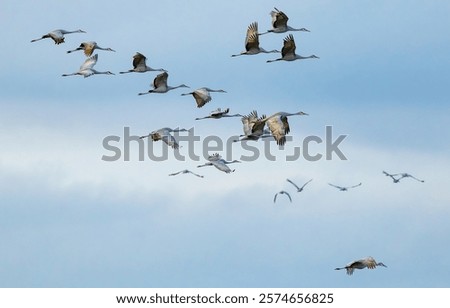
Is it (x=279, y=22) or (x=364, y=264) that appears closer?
(x=364, y=264)

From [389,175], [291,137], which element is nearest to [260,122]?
[291,137]

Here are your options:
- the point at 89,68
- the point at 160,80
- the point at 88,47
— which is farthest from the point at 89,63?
the point at 160,80

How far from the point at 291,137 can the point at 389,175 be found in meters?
12.1

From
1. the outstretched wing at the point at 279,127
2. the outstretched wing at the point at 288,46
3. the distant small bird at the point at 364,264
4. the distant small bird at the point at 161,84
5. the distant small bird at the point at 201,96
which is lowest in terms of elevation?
the distant small bird at the point at 364,264

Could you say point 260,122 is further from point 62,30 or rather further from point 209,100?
point 62,30

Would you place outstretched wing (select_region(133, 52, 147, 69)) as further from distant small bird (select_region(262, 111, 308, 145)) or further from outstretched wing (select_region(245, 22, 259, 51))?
distant small bird (select_region(262, 111, 308, 145))

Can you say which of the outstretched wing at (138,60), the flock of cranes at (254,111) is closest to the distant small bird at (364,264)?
the flock of cranes at (254,111)

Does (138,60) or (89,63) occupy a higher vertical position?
(89,63)

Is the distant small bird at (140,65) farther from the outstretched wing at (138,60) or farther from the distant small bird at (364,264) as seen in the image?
the distant small bird at (364,264)

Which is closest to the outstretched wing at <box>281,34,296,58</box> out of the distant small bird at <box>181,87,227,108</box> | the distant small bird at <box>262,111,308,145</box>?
the distant small bird at <box>181,87,227,108</box>

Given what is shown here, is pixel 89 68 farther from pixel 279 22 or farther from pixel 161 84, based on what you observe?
pixel 279 22

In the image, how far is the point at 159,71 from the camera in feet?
223

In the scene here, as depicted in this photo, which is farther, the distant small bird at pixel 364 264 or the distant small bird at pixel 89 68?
the distant small bird at pixel 89 68

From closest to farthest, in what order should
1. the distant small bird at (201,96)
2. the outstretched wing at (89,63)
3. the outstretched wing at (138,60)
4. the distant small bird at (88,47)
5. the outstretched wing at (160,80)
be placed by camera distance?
the distant small bird at (201,96)
the distant small bird at (88,47)
the outstretched wing at (160,80)
the outstretched wing at (138,60)
the outstretched wing at (89,63)
